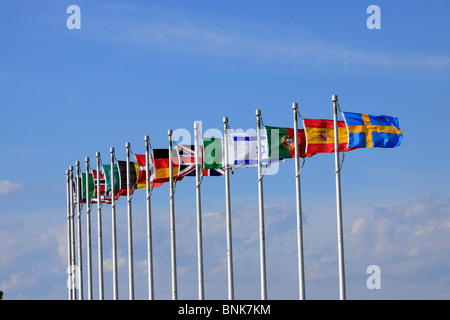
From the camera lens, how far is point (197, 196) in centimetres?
5938

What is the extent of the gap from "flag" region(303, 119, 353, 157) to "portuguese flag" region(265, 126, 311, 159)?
741mm

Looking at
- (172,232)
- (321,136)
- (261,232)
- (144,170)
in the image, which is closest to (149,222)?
(172,232)

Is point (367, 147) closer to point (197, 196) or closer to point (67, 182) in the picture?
point (197, 196)

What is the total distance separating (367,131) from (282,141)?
4.65m

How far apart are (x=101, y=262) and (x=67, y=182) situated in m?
10.2

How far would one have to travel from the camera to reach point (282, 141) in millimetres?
54750

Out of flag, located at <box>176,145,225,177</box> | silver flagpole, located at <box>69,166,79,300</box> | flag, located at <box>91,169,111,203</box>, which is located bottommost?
silver flagpole, located at <box>69,166,79,300</box>

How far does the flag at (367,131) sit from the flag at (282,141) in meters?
2.76

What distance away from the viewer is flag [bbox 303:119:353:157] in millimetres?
53469

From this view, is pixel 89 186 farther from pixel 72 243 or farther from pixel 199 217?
pixel 199 217

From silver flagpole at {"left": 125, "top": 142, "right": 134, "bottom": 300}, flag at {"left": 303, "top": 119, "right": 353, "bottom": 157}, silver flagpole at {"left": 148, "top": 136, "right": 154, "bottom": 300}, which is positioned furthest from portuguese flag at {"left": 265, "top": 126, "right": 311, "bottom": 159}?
silver flagpole at {"left": 125, "top": 142, "right": 134, "bottom": 300}

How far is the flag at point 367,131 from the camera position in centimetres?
5303

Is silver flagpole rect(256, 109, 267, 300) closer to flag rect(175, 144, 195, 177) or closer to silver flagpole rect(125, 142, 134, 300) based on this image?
flag rect(175, 144, 195, 177)
